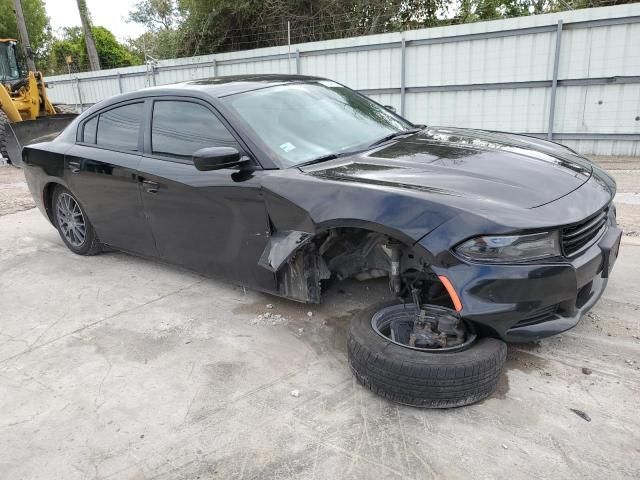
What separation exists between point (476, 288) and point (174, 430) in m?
1.59

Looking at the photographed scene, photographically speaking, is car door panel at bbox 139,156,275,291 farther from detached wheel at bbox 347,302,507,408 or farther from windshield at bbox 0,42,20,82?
windshield at bbox 0,42,20,82

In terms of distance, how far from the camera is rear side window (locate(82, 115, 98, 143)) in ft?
14.8

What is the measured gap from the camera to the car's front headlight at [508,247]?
237 cm

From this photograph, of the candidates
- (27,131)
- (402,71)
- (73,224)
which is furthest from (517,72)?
(27,131)

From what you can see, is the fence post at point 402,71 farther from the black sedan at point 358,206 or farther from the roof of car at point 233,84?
the roof of car at point 233,84

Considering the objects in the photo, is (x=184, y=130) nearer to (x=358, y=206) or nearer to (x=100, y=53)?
(x=358, y=206)

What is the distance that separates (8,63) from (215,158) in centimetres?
1391

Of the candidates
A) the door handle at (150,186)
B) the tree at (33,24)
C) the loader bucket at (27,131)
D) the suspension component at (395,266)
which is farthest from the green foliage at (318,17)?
the tree at (33,24)

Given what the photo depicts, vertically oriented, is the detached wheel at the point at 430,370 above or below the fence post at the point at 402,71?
below

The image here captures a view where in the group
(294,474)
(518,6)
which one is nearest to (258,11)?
(518,6)

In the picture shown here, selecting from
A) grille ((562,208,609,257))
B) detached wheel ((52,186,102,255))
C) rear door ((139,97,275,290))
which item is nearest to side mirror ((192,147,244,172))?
rear door ((139,97,275,290))

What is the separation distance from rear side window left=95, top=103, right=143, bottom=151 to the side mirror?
122 centimetres

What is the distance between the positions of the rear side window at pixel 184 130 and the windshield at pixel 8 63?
40.7 ft

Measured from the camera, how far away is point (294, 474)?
2.17 metres
